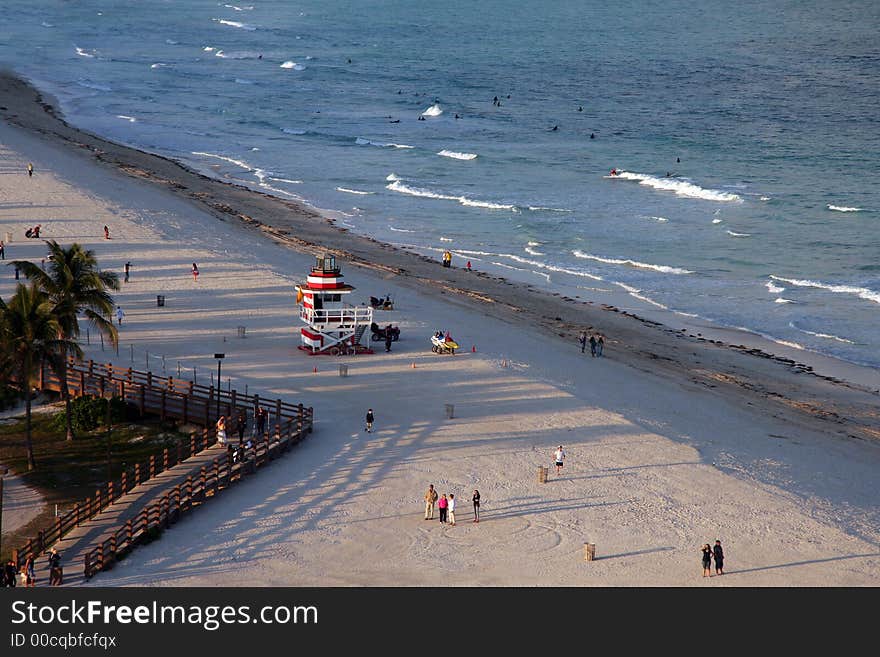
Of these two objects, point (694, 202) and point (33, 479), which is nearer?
point (33, 479)

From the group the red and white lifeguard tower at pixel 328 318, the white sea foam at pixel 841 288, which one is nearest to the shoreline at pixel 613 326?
the red and white lifeguard tower at pixel 328 318

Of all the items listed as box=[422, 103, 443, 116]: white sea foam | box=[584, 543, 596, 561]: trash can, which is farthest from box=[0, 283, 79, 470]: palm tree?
box=[422, 103, 443, 116]: white sea foam

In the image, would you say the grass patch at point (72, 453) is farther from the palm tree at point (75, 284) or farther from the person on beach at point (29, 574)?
the person on beach at point (29, 574)

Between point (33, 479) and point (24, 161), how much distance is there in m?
46.8

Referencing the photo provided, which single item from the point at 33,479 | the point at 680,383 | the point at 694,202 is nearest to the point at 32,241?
the point at 33,479

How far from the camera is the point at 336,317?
4338cm

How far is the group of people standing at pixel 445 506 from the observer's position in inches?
1179

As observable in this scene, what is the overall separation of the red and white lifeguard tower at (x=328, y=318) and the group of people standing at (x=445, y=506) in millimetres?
13687

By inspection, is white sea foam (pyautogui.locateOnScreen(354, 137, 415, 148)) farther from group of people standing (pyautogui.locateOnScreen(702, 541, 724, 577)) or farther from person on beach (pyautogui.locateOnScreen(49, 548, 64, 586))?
person on beach (pyautogui.locateOnScreen(49, 548, 64, 586))

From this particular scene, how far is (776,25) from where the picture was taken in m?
192

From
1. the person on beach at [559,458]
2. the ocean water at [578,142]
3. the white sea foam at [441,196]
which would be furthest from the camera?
the white sea foam at [441,196]

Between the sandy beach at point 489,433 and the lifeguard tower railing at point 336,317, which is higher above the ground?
the lifeguard tower railing at point 336,317

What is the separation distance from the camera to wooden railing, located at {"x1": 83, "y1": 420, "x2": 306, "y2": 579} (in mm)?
26906
